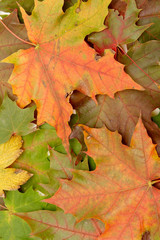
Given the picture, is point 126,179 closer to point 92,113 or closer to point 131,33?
point 92,113

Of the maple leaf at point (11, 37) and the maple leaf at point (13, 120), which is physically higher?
the maple leaf at point (11, 37)

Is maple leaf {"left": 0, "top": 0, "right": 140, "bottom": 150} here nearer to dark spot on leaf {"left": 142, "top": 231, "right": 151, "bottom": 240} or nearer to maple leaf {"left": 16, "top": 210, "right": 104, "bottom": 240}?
maple leaf {"left": 16, "top": 210, "right": 104, "bottom": 240}

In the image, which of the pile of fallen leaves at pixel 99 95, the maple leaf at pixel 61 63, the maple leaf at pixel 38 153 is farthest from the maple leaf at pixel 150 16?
the maple leaf at pixel 38 153

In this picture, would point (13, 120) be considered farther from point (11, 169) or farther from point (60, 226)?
point (60, 226)

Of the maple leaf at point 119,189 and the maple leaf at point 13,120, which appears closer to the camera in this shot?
the maple leaf at point 119,189

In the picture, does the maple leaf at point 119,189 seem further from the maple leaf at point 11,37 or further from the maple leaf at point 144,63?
the maple leaf at point 11,37

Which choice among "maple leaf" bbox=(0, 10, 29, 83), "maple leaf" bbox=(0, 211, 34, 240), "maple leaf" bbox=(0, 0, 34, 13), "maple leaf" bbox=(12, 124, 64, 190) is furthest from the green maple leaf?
"maple leaf" bbox=(0, 0, 34, 13)
